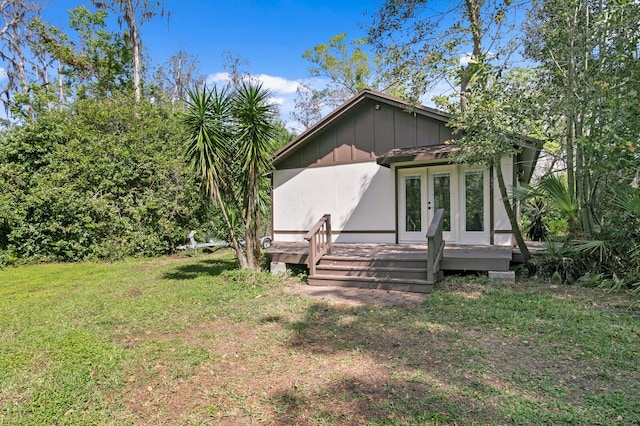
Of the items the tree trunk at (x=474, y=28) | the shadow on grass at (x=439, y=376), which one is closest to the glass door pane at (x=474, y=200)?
the tree trunk at (x=474, y=28)

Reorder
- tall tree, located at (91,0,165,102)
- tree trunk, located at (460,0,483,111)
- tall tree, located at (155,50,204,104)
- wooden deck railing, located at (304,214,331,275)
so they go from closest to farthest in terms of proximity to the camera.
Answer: wooden deck railing, located at (304,214,331,275) < tree trunk, located at (460,0,483,111) < tall tree, located at (91,0,165,102) < tall tree, located at (155,50,204,104)

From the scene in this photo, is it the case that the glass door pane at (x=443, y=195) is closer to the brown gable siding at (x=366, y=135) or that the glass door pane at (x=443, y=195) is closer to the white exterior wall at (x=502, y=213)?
the brown gable siding at (x=366, y=135)

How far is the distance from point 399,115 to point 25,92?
2017cm

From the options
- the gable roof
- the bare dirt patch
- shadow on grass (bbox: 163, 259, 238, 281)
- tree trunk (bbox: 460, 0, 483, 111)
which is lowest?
shadow on grass (bbox: 163, 259, 238, 281)

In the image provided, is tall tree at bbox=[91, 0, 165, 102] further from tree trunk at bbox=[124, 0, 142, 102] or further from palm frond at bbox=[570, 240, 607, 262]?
palm frond at bbox=[570, 240, 607, 262]

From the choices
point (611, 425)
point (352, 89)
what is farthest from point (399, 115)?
point (352, 89)

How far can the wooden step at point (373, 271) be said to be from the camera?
6391 mm

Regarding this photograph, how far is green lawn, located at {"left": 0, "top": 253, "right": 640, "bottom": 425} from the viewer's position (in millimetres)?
2672

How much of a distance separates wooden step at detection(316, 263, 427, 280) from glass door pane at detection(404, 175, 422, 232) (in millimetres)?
2718

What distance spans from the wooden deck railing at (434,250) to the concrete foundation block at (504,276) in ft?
3.04

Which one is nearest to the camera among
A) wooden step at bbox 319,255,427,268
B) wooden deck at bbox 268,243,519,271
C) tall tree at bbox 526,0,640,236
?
tall tree at bbox 526,0,640,236

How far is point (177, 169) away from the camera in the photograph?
1222cm

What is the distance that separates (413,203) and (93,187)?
31.5 feet

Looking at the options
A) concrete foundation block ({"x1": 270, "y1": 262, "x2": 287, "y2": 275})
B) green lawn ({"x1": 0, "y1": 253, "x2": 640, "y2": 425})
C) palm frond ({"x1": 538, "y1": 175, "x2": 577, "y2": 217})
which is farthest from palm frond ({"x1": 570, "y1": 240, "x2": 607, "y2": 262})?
concrete foundation block ({"x1": 270, "y1": 262, "x2": 287, "y2": 275})
